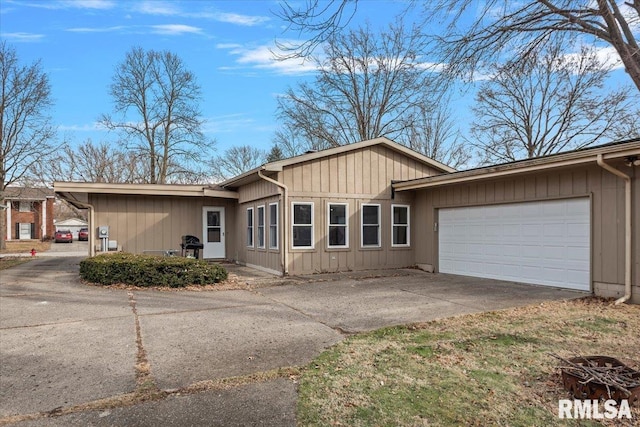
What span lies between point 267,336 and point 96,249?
10350 mm

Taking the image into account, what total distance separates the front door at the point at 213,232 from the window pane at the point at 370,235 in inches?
225

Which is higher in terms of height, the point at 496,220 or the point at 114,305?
the point at 496,220

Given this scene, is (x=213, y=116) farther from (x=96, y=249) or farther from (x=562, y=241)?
(x=562, y=241)

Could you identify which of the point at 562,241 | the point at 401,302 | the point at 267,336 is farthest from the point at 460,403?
the point at 562,241

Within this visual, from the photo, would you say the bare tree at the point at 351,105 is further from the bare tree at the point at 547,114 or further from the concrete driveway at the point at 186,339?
the concrete driveway at the point at 186,339

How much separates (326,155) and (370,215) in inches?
88.1

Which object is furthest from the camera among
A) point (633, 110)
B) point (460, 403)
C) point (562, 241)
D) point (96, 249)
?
point (633, 110)

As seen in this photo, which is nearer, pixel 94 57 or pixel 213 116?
pixel 94 57

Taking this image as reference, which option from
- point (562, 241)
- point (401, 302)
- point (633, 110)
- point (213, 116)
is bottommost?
point (401, 302)

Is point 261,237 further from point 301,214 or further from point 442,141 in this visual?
point 442,141

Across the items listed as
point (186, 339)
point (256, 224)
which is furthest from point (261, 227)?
point (186, 339)

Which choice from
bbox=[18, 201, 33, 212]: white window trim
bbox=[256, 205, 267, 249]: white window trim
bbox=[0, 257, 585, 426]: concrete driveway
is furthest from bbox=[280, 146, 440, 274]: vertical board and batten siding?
bbox=[18, 201, 33, 212]: white window trim

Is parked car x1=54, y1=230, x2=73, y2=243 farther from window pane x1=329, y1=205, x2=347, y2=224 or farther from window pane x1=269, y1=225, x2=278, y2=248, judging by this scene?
window pane x1=329, y1=205, x2=347, y2=224

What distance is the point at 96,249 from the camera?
13.2 metres
